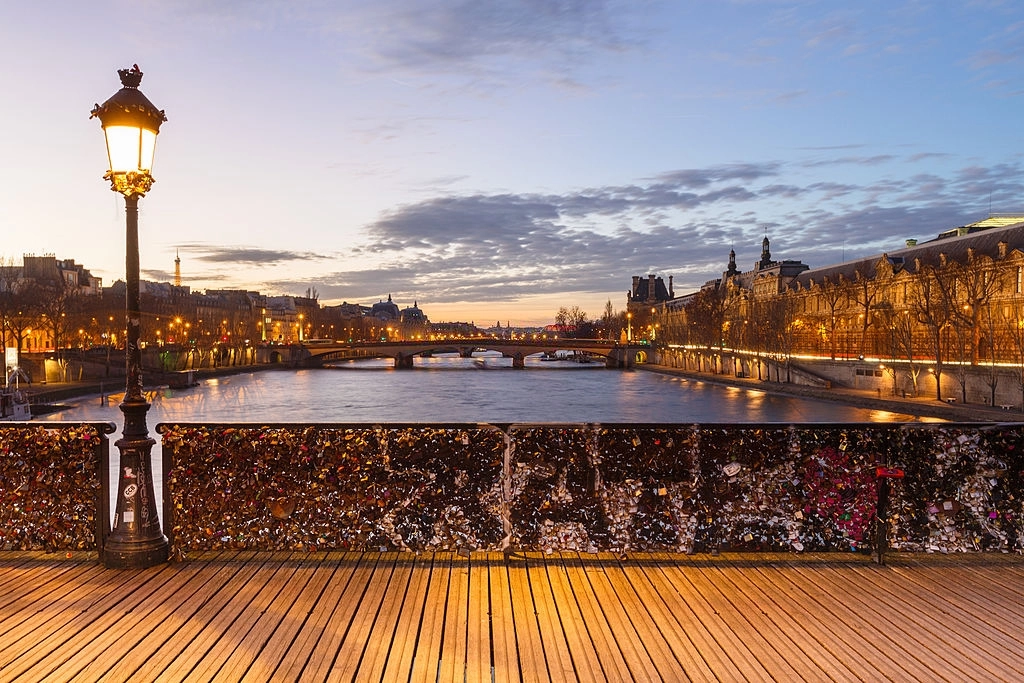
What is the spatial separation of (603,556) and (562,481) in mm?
913

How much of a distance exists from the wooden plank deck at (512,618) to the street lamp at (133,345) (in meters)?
0.31

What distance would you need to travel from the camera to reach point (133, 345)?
8.10m

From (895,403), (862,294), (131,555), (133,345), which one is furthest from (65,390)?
(862,294)

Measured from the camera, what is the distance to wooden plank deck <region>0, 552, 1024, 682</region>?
5.48 metres

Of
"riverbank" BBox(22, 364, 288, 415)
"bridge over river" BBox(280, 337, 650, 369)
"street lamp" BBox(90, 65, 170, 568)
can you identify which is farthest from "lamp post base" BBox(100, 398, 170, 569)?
"bridge over river" BBox(280, 337, 650, 369)

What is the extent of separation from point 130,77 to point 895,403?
52607mm

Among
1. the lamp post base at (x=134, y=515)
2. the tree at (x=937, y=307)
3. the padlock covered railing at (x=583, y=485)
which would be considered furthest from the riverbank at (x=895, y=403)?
the lamp post base at (x=134, y=515)

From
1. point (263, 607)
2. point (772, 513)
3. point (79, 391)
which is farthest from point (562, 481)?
point (79, 391)

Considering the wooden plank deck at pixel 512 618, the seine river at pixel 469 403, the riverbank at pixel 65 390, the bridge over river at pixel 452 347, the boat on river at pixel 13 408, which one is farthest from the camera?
the bridge over river at pixel 452 347

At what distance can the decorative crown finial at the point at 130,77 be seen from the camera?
8172 mm

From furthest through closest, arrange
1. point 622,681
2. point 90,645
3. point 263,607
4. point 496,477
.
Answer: point 496,477
point 263,607
point 90,645
point 622,681

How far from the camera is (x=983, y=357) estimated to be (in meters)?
57.4

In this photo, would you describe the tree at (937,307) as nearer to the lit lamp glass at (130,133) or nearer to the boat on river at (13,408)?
the lit lamp glass at (130,133)

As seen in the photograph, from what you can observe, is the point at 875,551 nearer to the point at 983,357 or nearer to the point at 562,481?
the point at 562,481
